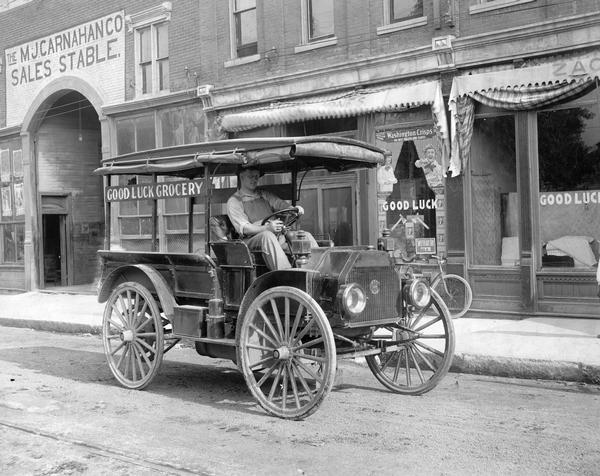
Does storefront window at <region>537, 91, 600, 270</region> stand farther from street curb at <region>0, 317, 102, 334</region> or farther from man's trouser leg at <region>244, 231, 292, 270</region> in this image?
street curb at <region>0, 317, 102, 334</region>

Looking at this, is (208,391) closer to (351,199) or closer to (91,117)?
(351,199)

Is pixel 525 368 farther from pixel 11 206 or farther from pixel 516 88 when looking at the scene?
pixel 11 206

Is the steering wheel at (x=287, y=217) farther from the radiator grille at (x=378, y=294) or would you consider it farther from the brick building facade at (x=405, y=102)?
Result: the brick building facade at (x=405, y=102)

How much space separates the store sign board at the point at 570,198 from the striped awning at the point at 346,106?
6.26 ft

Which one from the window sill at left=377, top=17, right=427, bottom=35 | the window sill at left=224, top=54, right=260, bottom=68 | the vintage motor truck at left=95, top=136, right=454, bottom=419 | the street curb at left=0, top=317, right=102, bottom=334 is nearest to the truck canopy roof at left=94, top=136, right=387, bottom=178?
the vintage motor truck at left=95, top=136, right=454, bottom=419

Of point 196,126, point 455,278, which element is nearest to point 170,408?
point 455,278

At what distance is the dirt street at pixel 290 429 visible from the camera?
467 cm

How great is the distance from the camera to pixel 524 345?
8.64 metres

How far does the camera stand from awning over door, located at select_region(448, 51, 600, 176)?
1034 centimetres

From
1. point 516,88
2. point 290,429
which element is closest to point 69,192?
point 516,88

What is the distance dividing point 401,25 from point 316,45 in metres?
1.85

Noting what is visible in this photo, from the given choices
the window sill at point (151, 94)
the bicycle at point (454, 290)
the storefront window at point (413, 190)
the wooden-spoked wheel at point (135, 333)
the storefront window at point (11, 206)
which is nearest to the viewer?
the wooden-spoked wheel at point (135, 333)

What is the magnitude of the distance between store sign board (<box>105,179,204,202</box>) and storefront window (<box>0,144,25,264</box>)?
13.4 m

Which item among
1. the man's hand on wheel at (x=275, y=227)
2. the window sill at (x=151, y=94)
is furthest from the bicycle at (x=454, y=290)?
the window sill at (x=151, y=94)
